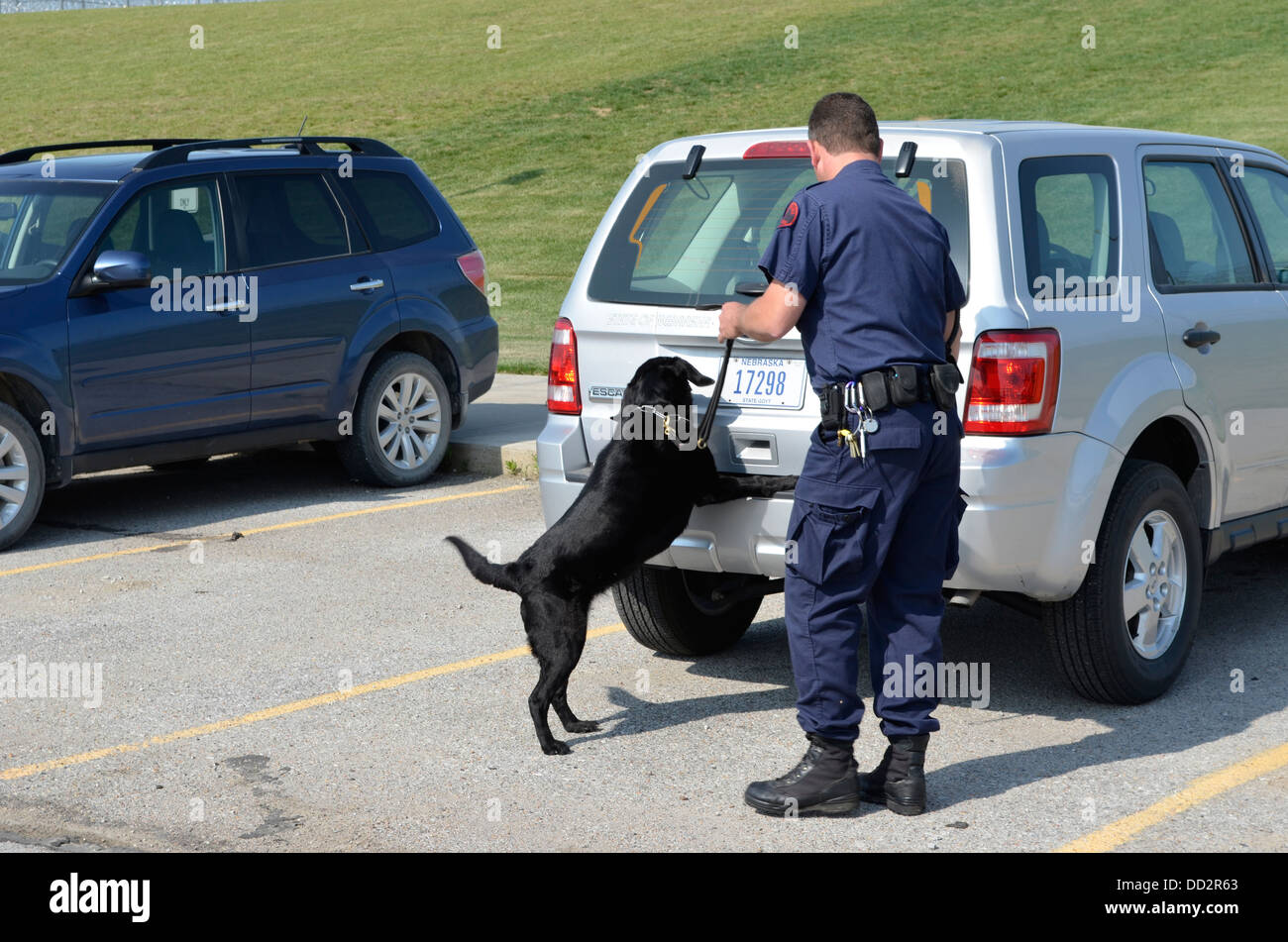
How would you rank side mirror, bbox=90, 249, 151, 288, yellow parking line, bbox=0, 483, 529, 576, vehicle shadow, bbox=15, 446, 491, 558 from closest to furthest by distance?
yellow parking line, bbox=0, 483, 529, 576, side mirror, bbox=90, 249, 151, 288, vehicle shadow, bbox=15, 446, 491, 558

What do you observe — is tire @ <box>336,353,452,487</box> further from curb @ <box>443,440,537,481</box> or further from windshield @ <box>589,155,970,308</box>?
windshield @ <box>589,155,970,308</box>

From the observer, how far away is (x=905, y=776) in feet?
14.8

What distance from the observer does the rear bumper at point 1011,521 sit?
4.73 metres

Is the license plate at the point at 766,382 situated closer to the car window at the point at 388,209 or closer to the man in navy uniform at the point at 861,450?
the man in navy uniform at the point at 861,450

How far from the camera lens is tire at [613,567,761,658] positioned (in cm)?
586

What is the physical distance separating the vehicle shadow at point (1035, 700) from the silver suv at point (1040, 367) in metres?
0.19

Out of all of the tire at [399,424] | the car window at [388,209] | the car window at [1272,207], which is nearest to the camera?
the car window at [1272,207]

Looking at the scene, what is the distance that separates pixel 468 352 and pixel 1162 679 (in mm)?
5811

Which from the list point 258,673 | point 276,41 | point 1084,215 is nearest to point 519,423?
point 258,673

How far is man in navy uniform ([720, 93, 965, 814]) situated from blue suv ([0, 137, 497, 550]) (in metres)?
4.86

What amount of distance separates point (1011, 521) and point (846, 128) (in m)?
1.31

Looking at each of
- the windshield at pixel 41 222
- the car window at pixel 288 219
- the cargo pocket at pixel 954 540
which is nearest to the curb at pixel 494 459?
the car window at pixel 288 219

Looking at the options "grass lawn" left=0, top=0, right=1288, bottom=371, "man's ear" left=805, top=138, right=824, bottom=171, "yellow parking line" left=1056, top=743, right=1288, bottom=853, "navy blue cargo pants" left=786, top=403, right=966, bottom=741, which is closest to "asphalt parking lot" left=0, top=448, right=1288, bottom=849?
"yellow parking line" left=1056, top=743, right=1288, bottom=853

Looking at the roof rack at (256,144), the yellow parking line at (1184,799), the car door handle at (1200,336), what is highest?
the roof rack at (256,144)
